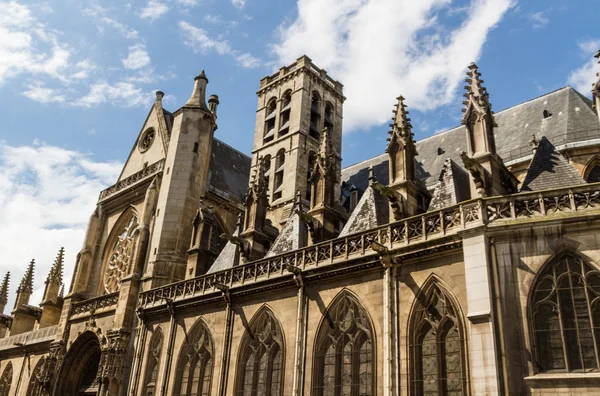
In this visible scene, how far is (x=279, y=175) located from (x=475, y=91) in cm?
1579

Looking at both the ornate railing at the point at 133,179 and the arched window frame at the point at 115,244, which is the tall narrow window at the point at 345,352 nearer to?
the ornate railing at the point at 133,179

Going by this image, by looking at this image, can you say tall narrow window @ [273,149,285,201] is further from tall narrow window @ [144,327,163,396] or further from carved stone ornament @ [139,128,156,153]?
tall narrow window @ [144,327,163,396]

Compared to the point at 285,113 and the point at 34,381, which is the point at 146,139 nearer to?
the point at 285,113

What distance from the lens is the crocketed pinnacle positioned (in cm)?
1496

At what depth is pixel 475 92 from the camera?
1529cm

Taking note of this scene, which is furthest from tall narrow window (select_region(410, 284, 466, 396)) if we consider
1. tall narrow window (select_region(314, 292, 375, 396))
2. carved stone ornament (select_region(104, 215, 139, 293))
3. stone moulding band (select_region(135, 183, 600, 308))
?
carved stone ornament (select_region(104, 215, 139, 293))

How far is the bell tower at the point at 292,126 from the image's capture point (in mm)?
28656

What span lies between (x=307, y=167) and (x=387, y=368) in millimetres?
18033

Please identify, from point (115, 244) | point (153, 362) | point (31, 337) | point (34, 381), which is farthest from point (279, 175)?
point (34, 381)

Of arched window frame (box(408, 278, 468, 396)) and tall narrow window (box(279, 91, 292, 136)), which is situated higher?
tall narrow window (box(279, 91, 292, 136))

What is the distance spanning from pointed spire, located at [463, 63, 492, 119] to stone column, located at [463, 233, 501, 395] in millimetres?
4857

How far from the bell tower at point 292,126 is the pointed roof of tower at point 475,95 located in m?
13.0

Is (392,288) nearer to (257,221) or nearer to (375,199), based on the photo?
(375,199)

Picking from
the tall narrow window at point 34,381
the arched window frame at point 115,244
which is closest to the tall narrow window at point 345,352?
the arched window frame at point 115,244
